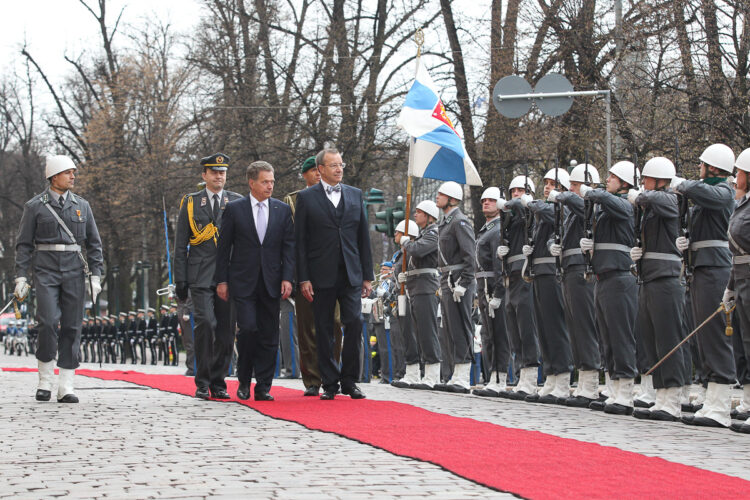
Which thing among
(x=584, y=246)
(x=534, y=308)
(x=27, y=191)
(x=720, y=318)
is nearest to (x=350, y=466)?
(x=720, y=318)

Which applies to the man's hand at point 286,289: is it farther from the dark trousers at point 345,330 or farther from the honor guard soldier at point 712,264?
the honor guard soldier at point 712,264

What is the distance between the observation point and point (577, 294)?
36.9 ft

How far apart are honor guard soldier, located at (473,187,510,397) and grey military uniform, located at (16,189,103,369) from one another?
4534mm

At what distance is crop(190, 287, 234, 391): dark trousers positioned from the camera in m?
11.0

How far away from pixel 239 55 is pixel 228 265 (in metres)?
23.1

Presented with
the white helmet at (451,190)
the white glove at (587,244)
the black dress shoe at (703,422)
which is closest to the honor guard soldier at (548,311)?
the white glove at (587,244)

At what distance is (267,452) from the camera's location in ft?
22.7

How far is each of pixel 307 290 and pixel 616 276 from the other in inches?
108

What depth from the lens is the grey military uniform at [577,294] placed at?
11117 mm

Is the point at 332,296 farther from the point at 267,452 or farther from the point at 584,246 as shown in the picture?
the point at 267,452

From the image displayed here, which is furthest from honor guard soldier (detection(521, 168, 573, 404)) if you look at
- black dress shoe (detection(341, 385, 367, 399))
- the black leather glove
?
the black leather glove

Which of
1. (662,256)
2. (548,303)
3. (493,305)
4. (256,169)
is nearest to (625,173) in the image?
(662,256)

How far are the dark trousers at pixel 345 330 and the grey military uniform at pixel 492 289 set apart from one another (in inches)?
116

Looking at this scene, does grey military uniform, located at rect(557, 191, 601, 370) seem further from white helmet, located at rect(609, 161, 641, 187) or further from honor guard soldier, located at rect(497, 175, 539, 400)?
honor guard soldier, located at rect(497, 175, 539, 400)
